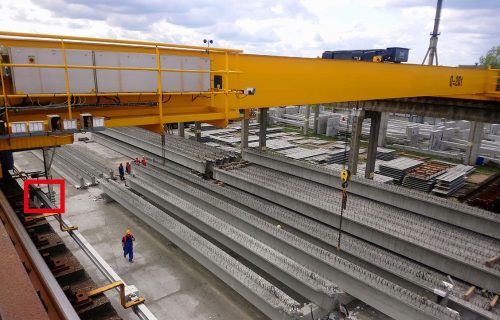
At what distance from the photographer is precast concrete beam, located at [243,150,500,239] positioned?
7.58 metres

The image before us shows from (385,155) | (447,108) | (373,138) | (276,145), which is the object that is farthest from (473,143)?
(276,145)

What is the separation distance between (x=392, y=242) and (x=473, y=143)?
15804 millimetres

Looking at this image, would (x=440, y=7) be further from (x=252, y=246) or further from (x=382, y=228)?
(x=252, y=246)

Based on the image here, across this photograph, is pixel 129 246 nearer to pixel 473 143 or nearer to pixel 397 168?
pixel 397 168

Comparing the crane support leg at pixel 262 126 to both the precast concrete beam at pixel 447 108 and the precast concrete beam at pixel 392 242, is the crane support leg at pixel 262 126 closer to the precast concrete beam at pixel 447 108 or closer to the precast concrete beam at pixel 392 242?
the precast concrete beam at pixel 447 108

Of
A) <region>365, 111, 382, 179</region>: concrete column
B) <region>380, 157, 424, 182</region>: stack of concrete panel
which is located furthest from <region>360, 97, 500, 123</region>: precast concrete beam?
<region>380, 157, 424, 182</region>: stack of concrete panel

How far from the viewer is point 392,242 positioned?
7.54m

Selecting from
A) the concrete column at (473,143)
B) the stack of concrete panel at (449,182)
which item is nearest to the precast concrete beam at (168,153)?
the stack of concrete panel at (449,182)

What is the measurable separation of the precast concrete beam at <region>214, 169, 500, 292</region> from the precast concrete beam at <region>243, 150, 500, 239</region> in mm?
1453

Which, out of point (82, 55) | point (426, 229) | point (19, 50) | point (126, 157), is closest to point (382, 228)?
Answer: point (426, 229)

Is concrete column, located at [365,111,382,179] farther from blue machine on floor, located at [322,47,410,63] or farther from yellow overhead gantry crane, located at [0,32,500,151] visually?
yellow overhead gantry crane, located at [0,32,500,151]

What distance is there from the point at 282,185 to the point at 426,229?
409 cm

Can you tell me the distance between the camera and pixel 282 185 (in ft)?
33.8

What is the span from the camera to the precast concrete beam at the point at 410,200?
7.58 meters
